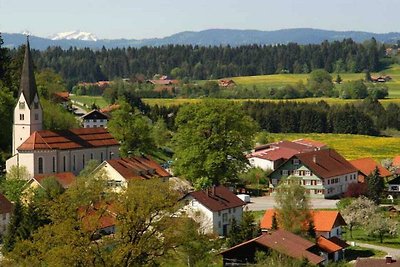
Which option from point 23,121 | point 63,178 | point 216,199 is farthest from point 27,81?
point 216,199

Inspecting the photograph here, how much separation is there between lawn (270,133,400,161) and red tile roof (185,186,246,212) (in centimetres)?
3591

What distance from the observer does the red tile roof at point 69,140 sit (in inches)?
2512

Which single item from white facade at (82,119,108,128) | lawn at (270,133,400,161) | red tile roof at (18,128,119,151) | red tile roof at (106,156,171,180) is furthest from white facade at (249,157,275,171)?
white facade at (82,119,108,128)

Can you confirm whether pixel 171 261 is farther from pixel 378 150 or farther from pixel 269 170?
pixel 378 150

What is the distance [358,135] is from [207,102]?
46767 mm

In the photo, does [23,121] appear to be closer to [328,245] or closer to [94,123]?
[94,123]

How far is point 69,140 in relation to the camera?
217 feet

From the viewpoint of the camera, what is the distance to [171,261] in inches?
1405

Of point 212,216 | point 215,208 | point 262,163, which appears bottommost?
point 262,163

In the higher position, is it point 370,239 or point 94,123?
point 94,123

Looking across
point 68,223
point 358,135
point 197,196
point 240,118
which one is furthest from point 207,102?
point 358,135

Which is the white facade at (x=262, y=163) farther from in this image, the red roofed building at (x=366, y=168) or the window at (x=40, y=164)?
the window at (x=40, y=164)

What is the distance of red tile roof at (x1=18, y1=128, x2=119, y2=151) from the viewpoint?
209ft

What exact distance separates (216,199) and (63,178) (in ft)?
44.4
